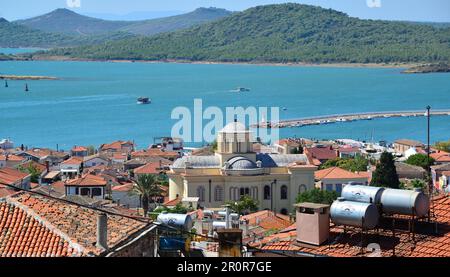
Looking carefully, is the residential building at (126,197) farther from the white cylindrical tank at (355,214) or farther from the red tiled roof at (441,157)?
the white cylindrical tank at (355,214)

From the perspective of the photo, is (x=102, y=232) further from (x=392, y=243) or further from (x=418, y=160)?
(x=418, y=160)

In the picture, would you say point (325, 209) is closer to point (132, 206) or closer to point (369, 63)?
point (132, 206)

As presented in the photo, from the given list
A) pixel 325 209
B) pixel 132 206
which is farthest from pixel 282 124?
pixel 325 209

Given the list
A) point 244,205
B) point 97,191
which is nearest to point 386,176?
point 244,205

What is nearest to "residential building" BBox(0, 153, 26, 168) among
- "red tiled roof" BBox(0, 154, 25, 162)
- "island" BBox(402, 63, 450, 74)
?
"red tiled roof" BBox(0, 154, 25, 162)

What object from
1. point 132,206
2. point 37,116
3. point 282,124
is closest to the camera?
point 132,206

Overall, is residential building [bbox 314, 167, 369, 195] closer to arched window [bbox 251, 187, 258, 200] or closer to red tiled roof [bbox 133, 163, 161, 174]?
arched window [bbox 251, 187, 258, 200]
